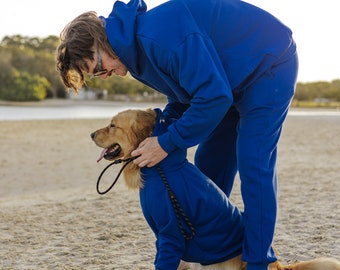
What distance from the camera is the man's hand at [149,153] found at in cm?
275

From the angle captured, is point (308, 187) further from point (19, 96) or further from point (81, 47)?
point (19, 96)

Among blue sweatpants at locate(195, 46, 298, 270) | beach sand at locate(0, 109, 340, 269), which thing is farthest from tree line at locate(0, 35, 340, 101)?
blue sweatpants at locate(195, 46, 298, 270)

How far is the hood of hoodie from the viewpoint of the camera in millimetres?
2557

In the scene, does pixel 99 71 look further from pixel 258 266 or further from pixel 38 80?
pixel 38 80

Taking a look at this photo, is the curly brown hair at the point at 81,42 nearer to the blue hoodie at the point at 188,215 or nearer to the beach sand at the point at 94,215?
the blue hoodie at the point at 188,215

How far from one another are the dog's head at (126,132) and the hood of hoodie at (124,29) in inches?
15.8

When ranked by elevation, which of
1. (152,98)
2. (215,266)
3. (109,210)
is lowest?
(152,98)

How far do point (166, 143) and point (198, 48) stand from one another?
0.54m

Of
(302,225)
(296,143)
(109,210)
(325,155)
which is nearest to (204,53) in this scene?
(302,225)

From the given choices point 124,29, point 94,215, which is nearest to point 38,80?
point 94,215

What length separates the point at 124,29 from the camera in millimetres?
2578

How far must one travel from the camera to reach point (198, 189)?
2.90m

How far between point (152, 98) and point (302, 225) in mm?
47059

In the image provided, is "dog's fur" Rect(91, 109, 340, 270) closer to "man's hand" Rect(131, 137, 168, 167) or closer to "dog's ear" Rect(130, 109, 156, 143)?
"dog's ear" Rect(130, 109, 156, 143)
